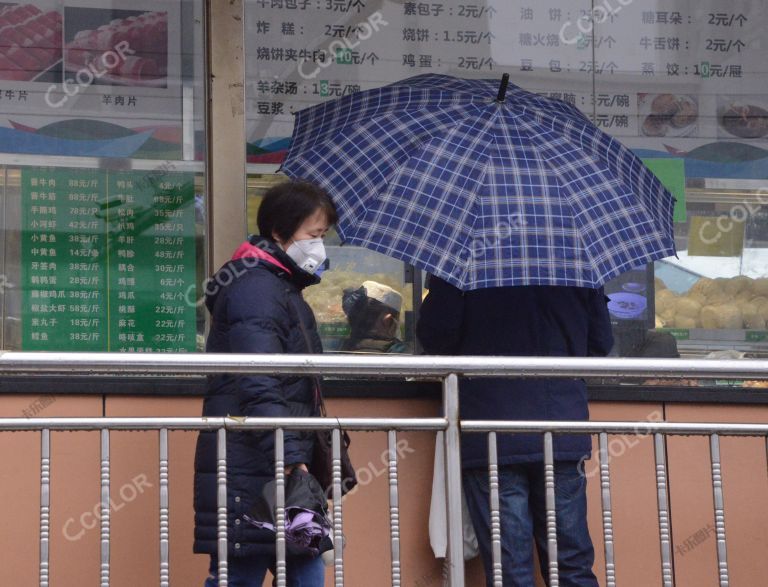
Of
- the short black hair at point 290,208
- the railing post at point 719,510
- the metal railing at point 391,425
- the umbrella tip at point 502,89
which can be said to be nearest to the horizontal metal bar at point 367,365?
the metal railing at point 391,425

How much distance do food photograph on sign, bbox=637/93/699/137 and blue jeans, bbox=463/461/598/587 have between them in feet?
7.99

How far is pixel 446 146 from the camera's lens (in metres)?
4.64

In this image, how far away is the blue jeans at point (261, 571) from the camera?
411 centimetres

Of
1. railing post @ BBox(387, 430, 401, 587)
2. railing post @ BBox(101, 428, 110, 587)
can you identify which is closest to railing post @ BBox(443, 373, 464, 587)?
railing post @ BBox(387, 430, 401, 587)

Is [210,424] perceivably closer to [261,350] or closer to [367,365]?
[261,350]

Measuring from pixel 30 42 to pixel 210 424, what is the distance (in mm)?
2944

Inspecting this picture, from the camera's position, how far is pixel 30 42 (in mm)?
5902

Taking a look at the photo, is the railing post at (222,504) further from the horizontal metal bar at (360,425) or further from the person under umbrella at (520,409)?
the person under umbrella at (520,409)

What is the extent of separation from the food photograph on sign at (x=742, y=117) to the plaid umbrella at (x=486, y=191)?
1.73 m

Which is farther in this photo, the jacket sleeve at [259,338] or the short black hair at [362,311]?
the short black hair at [362,311]

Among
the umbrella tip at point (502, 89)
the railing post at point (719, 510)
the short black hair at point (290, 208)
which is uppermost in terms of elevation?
the umbrella tip at point (502, 89)

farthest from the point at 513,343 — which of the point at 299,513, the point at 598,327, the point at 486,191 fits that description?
the point at 299,513

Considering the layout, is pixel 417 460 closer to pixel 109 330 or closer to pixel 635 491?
pixel 635 491

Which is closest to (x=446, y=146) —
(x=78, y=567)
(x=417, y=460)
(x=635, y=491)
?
(x=417, y=460)
